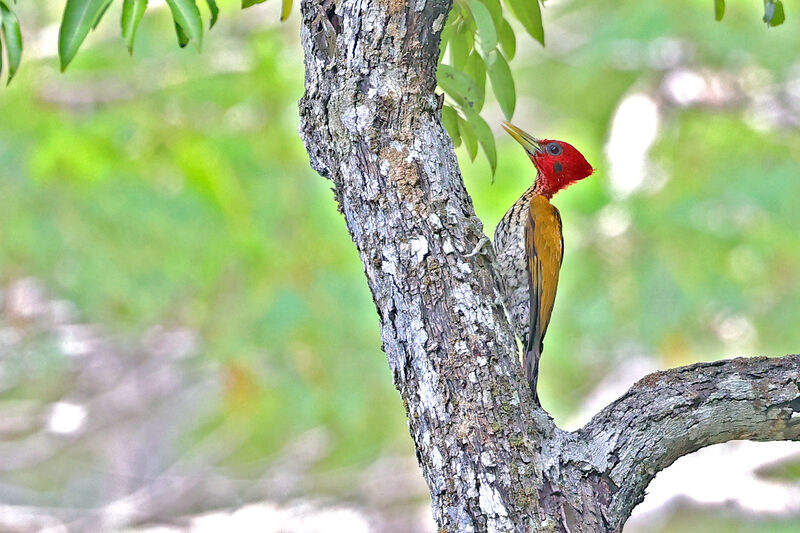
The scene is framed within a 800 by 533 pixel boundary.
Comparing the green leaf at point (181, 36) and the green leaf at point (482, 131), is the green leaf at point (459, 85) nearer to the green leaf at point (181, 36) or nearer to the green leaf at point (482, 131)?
the green leaf at point (482, 131)

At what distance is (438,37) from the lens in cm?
228

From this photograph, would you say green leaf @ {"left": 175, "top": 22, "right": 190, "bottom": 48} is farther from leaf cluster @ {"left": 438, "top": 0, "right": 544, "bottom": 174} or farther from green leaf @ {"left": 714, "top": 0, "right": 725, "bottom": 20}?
green leaf @ {"left": 714, "top": 0, "right": 725, "bottom": 20}

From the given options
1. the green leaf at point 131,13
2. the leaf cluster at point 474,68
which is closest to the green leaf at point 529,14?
the leaf cluster at point 474,68

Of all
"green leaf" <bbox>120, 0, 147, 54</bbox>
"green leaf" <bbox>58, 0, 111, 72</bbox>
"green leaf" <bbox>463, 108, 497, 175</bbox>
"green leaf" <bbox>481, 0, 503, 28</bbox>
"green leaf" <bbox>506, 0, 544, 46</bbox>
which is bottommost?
"green leaf" <bbox>58, 0, 111, 72</bbox>

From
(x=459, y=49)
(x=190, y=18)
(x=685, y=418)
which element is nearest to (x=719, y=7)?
(x=459, y=49)

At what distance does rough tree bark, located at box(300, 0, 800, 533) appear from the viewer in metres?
2.11

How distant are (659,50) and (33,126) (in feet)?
17.5

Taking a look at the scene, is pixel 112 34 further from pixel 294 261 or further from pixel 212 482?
pixel 212 482

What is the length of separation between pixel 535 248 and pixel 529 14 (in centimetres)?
146

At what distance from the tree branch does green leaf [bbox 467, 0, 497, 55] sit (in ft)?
3.00

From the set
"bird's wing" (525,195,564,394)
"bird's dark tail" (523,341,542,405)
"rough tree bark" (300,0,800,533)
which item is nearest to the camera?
"rough tree bark" (300,0,800,533)

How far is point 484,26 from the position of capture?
237 centimetres

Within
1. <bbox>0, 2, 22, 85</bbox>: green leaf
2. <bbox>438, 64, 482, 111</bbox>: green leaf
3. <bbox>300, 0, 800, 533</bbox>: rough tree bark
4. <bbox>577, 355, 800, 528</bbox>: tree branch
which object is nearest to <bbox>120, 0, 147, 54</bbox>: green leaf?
<bbox>0, 2, 22, 85</bbox>: green leaf

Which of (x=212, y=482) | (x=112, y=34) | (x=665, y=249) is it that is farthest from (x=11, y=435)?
(x=665, y=249)
